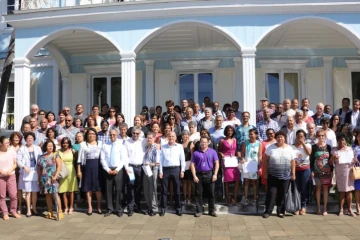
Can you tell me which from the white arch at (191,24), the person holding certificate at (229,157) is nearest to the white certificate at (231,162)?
the person holding certificate at (229,157)

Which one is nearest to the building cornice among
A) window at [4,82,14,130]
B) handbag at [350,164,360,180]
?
handbag at [350,164,360,180]

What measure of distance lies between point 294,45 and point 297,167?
19.2ft

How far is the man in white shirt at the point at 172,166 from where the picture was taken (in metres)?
6.77

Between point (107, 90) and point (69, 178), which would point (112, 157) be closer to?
point (69, 178)

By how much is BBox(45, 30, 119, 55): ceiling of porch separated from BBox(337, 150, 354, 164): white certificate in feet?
22.1

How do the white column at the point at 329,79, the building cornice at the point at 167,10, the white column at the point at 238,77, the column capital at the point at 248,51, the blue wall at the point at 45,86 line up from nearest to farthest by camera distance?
the building cornice at the point at 167,10, the column capital at the point at 248,51, the white column at the point at 238,77, the white column at the point at 329,79, the blue wall at the point at 45,86

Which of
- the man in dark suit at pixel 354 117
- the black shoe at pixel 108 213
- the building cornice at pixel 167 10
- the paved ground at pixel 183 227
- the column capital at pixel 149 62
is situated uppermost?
the building cornice at pixel 167 10

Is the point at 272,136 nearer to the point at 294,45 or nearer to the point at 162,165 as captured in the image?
the point at 162,165

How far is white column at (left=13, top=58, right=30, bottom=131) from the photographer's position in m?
9.22

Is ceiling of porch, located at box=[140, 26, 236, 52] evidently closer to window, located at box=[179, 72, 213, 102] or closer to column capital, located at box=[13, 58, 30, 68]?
window, located at box=[179, 72, 213, 102]

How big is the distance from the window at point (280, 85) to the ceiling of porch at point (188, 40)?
1.70 metres

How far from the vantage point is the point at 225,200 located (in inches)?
287

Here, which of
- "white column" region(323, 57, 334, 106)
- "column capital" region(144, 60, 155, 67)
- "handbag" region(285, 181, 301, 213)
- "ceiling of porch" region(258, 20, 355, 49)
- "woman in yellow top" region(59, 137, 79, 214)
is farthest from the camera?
"column capital" region(144, 60, 155, 67)

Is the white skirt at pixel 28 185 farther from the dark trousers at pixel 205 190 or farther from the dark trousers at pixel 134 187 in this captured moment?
the dark trousers at pixel 205 190
